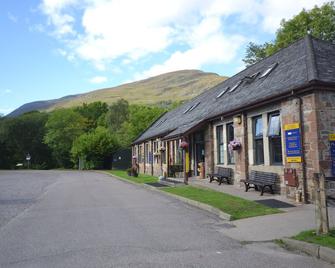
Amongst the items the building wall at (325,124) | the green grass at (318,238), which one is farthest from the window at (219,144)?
the green grass at (318,238)

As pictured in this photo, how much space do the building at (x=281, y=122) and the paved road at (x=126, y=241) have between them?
390 centimetres

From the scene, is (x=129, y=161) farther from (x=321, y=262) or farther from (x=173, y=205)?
(x=321, y=262)

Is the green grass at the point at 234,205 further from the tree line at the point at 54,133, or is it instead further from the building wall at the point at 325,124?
the tree line at the point at 54,133

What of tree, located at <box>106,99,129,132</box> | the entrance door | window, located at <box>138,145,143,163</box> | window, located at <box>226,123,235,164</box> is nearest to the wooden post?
window, located at <box>226,123,235,164</box>

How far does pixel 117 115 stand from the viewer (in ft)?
273

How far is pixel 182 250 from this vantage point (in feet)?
23.6

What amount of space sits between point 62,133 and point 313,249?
6908cm

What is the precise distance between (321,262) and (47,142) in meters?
71.0

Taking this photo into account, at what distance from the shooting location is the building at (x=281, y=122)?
12.3m

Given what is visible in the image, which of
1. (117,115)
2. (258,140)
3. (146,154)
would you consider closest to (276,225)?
(258,140)

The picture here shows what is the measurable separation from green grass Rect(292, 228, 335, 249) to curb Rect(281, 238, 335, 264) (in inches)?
5.4

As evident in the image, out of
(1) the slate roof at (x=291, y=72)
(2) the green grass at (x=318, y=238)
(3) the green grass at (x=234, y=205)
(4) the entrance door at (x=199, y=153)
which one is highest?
(1) the slate roof at (x=291, y=72)

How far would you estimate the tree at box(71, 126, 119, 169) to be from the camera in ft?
189

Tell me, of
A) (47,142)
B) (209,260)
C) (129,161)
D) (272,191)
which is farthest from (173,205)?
(47,142)
